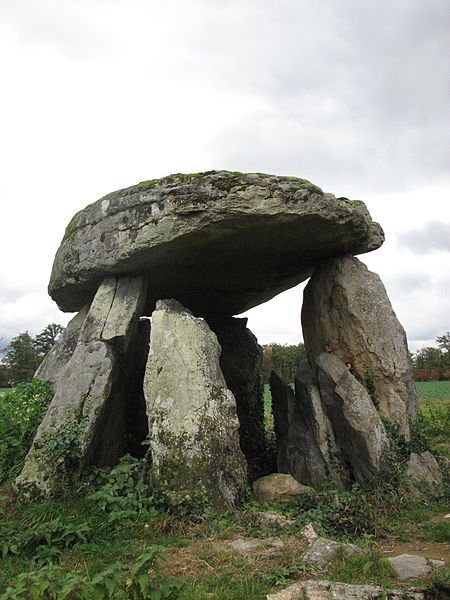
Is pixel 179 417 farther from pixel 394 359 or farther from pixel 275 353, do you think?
pixel 275 353

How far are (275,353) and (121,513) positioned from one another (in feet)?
126

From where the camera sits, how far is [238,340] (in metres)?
13.0

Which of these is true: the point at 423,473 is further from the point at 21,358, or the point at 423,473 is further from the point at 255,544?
the point at 21,358

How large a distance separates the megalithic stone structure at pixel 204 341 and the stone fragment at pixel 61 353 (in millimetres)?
26

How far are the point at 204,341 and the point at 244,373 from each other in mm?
5244

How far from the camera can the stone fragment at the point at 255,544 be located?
513cm

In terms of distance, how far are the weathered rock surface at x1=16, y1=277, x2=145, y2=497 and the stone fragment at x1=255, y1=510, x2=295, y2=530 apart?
95.8 inches

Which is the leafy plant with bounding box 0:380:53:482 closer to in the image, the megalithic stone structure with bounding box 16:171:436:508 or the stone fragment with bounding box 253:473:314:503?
the megalithic stone structure with bounding box 16:171:436:508

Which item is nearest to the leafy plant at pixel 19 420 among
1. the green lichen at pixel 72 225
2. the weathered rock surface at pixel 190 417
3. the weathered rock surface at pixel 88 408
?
the weathered rock surface at pixel 88 408

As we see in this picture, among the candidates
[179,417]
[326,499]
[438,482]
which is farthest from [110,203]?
[438,482]

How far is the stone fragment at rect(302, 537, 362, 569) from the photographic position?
4.70 m

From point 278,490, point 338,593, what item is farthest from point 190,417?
point 338,593

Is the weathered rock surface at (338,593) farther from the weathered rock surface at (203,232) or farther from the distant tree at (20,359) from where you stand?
the distant tree at (20,359)

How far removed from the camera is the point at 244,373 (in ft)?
41.6
